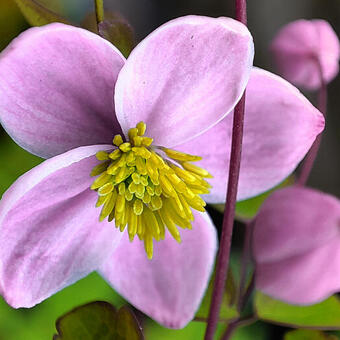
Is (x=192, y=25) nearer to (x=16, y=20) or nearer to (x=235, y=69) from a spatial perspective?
(x=235, y=69)

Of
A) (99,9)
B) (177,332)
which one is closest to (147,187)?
(99,9)

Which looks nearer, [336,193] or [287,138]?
[287,138]

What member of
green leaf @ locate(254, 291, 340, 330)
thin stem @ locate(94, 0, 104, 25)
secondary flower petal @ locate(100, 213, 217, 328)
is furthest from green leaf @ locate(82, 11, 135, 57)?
green leaf @ locate(254, 291, 340, 330)

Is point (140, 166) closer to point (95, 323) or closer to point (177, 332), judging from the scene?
point (95, 323)

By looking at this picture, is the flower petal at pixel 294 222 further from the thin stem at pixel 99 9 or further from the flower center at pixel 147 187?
the thin stem at pixel 99 9

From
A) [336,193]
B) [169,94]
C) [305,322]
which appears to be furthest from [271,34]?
[169,94]

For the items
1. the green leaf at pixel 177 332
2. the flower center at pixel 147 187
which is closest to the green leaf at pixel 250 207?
the flower center at pixel 147 187

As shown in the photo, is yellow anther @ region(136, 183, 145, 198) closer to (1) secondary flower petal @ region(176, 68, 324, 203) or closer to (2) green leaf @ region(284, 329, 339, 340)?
(1) secondary flower petal @ region(176, 68, 324, 203)

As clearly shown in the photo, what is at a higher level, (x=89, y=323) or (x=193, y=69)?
(x=193, y=69)
